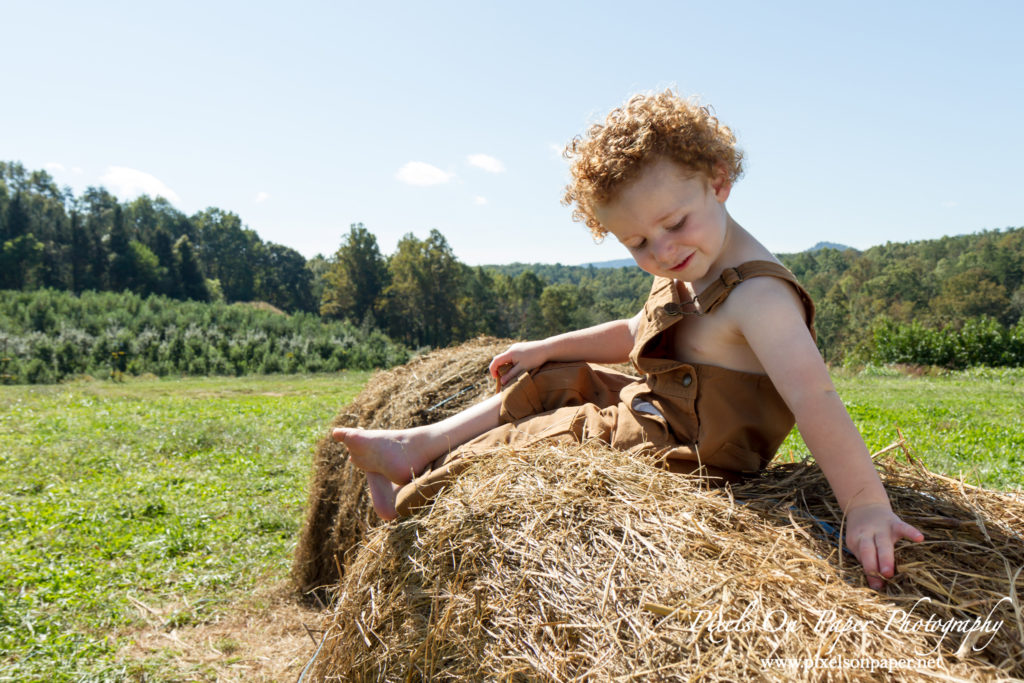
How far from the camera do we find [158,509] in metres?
5.76

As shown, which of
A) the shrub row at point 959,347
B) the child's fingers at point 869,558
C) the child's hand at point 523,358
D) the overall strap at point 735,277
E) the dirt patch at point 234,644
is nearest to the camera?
the child's fingers at point 869,558

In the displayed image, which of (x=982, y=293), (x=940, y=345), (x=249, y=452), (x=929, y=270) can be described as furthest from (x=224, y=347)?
(x=929, y=270)

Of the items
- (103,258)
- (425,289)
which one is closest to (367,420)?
(425,289)

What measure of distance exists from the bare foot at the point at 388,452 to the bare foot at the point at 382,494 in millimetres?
26

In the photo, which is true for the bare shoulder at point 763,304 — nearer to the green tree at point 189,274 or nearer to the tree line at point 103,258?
the tree line at point 103,258

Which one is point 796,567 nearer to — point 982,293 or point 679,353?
point 679,353

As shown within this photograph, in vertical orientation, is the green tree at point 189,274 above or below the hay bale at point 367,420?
above

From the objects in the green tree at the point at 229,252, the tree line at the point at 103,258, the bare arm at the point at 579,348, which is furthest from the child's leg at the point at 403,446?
the green tree at the point at 229,252

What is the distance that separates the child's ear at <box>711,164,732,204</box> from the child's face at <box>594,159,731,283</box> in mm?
54

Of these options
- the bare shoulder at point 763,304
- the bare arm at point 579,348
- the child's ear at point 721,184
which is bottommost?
the bare arm at point 579,348

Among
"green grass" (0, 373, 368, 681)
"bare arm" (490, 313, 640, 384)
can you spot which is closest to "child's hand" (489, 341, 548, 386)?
"bare arm" (490, 313, 640, 384)

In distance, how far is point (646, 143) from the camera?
206 cm

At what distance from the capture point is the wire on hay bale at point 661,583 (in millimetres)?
1280

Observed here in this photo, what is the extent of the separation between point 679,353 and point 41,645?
12.1 feet
